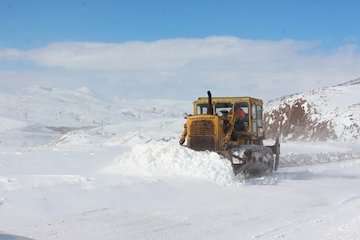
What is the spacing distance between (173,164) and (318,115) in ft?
103

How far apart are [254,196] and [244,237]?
4100 mm

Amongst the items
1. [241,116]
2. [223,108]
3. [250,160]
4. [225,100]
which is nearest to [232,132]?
[241,116]

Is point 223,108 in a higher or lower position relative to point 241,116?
higher

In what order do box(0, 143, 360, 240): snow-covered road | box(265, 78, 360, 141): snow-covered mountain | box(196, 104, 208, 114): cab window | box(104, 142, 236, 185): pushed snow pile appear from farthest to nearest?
1. box(265, 78, 360, 141): snow-covered mountain
2. box(196, 104, 208, 114): cab window
3. box(104, 142, 236, 185): pushed snow pile
4. box(0, 143, 360, 240): snow-covered road

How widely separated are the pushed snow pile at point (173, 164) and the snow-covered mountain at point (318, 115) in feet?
84.4

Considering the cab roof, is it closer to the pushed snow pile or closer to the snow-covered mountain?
the pushed snow pile

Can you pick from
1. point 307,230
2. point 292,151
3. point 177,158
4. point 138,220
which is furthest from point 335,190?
point 292,151

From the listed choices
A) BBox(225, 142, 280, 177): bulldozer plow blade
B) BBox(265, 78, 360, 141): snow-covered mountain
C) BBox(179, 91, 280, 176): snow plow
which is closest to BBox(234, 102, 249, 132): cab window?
BBox(179, 91, 280, 176): snow plow

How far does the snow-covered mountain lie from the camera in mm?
40584

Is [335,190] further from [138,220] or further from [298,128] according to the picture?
[298,128]

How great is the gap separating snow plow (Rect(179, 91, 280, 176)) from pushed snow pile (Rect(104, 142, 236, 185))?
127cm

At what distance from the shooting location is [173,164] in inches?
579

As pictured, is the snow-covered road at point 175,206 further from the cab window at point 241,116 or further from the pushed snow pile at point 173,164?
the cab window at point 241,116

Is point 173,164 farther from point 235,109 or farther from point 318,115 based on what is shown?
point 318,115
